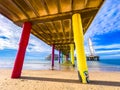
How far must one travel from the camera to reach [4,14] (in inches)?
381

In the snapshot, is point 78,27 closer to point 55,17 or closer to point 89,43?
point 55,17

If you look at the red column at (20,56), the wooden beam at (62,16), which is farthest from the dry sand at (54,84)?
the wooden beam at (62,16)

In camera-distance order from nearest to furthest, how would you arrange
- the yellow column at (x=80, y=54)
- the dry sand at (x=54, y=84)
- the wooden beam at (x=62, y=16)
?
1. the dry sand at (x=54, y=84)
2. the yellow column at (x=80, y=54)
3. the wooden beam at (x=62, y=16)

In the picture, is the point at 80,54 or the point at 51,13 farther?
the point at 51,13

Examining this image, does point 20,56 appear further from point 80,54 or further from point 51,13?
point 80,54

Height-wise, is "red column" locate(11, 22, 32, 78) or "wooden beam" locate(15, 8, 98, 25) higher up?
"wooden beam" locate(15, 8, 98, 25)

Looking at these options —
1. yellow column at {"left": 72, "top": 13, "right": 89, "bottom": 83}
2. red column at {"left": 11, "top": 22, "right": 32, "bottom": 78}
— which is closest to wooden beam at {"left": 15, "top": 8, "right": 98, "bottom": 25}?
yellow column at {"left": 72, "top": 13, "right": 89, "bottom": 83}

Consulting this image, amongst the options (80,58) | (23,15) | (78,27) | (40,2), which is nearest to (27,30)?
(23,15)

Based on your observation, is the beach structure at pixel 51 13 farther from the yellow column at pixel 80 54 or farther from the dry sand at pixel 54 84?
the dry sand at pixel 54 84

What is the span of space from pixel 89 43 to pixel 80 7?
329ft

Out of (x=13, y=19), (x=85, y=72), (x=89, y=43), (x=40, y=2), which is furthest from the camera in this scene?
(x=89, y=43)

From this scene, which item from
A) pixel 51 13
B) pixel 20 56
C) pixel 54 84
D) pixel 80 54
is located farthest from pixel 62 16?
pixel 54 84

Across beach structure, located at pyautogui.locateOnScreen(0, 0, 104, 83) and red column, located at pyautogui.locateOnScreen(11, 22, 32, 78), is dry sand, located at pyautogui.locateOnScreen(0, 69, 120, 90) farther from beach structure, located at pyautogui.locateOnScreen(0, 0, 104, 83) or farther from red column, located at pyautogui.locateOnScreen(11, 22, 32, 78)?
beach structure, located at pyautogui.locateOnScreen(0, 0, 104, 83)

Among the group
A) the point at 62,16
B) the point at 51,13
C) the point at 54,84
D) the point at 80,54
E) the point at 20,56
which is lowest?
the point at 54,84
